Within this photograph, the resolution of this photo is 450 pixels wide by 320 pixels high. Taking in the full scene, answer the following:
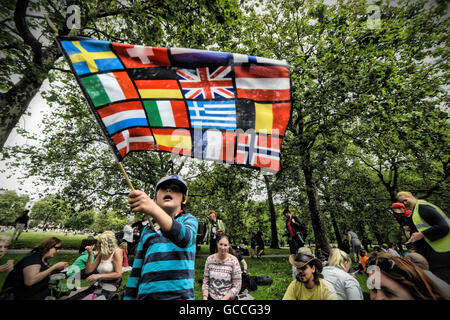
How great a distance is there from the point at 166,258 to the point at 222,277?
2.52 m

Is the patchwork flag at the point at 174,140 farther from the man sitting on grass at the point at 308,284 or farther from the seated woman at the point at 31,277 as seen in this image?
the seated woman at the point at 31,277

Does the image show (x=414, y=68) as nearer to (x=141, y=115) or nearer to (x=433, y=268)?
(x=433, y=268)

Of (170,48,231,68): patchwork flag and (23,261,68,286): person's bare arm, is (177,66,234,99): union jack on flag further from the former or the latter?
(23,261,68,286): person's bare arm


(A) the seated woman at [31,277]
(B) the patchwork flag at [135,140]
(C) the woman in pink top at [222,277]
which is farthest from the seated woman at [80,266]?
(B) the patchwork flag at [135,140]

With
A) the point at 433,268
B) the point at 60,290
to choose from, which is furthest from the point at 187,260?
the point at 433,268

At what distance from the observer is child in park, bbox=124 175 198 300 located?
141 cm

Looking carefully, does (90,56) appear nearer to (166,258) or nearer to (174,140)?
(174,140)

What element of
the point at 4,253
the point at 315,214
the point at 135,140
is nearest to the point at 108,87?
the point at 135,140

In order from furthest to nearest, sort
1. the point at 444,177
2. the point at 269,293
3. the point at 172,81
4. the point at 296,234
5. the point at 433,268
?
the point at 444,177 < the point at 296,234 < the point at 269,293 < the point at 433,268 < the point at 172,81

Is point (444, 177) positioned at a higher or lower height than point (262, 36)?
lower

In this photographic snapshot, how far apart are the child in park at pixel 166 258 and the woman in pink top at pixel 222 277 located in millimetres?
2245

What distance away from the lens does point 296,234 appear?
7.80m

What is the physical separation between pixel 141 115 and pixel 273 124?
6.42 feet

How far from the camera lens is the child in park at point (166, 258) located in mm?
1406
